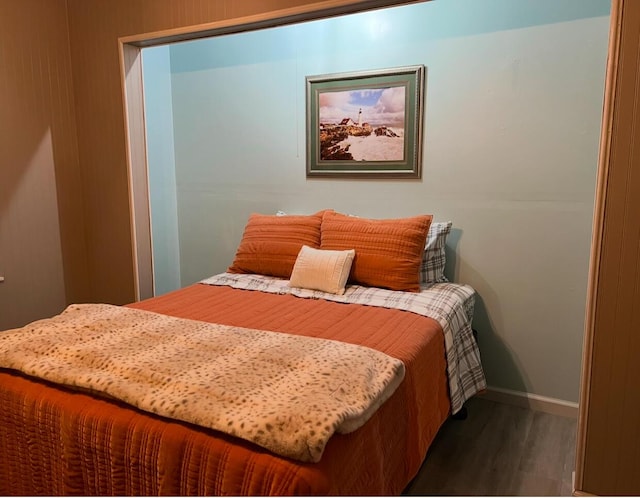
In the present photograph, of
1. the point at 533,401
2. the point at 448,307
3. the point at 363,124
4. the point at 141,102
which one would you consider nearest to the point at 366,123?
the point at 363,124

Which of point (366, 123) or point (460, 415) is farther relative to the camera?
point (366, 123)

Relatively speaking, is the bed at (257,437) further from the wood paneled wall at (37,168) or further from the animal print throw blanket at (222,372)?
the wood paneled wall at (37,168)

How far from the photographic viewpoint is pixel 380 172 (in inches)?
114

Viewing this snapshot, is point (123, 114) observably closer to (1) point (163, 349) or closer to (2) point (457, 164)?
(1) point (163, 349)

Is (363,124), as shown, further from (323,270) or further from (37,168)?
(37,168)

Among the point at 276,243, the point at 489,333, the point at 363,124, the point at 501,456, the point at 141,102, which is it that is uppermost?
the point at 141,102

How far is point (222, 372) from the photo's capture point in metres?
1.43

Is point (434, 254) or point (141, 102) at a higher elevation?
point (141, 102)

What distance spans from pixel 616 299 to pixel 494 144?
115 cm

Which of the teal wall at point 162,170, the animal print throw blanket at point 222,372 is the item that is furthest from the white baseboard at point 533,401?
the teal wall at point 162,170

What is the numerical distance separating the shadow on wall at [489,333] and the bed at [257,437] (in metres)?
0.30

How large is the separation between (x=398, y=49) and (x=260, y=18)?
88 centimetres

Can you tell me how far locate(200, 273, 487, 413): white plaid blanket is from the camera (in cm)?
220

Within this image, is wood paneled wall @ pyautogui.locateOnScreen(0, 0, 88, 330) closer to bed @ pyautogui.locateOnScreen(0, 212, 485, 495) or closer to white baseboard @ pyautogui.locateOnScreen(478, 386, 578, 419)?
bed @ pyautogui.locateOnScreen(0, 212, 485, 495)
